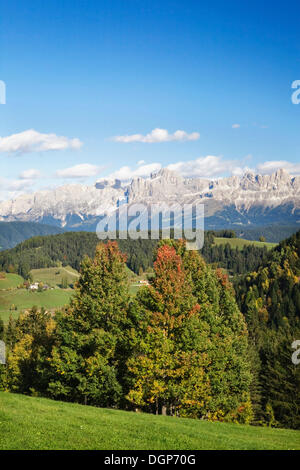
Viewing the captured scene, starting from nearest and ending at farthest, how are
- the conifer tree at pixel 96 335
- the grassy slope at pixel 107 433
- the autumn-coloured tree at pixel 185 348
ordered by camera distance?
the grassy slope at pixel 107 433 < the autumn-coloured tree at pixel 185 348 < the conifer tree at pixel 96 335

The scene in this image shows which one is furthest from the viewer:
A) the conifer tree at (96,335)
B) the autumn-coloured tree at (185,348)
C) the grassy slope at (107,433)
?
the conifer tree at (96,335)

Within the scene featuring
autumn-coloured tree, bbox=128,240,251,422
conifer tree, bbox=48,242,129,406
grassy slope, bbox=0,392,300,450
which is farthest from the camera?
conifer tree, bbox=48,242,129,406

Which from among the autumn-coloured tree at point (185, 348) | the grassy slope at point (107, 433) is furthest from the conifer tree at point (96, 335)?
the grassy slope at point (107, 433)

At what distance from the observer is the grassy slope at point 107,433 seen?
19797mm

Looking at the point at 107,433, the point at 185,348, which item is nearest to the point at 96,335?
the point at 185,348

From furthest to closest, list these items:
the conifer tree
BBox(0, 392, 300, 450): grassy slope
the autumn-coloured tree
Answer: the conifer tree < the autumn-coloured tree < BBox(0, 392, 300, 450): grassy slope

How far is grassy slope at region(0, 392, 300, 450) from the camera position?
1980 cm

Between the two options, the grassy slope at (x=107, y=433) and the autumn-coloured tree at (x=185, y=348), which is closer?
the grassy slope at (x=107, y=433)

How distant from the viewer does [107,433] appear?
2217 cm

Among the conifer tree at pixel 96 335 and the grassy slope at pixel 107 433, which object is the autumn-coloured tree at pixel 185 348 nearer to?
the conifer tree at pixel 96 335

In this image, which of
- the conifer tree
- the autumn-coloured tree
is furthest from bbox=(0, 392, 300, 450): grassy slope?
the conifer tree

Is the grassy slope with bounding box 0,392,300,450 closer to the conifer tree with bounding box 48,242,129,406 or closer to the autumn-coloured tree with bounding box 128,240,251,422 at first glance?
the autumn-coloured tree with bounding box 128,240,251,422

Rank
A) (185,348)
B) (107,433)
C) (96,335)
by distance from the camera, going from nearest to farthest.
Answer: (107,433) → (185,348) → (96,335)

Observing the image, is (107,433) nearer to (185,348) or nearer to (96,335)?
(185,348)
